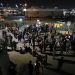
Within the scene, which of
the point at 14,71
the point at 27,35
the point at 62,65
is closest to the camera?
the point at 14,71

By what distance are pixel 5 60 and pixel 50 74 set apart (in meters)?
3.18

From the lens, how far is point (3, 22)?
3881cm

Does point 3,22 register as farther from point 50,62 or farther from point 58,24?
point 50,62

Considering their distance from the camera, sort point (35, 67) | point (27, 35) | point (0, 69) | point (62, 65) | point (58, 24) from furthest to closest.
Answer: point (58, 24)
point (27, 35)
point (62, 65)
point (35, 67)
point (0, 69)

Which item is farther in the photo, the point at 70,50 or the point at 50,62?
the point at 70,50

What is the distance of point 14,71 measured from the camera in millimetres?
12570

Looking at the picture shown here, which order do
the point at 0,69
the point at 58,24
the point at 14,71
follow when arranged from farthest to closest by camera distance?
the point at 58,24 → the point at 14,71 → the point at 0,69

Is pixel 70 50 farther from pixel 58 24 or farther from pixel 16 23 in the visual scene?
pixel 16 23

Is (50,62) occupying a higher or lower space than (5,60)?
lower

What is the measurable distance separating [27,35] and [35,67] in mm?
13953

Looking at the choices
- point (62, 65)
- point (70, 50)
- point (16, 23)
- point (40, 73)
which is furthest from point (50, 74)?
point (16, 23)

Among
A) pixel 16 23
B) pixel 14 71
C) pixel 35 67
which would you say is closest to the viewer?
pixel 14 71

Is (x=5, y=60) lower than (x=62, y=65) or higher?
higher

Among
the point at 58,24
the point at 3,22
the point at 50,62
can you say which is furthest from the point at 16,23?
the point at 50,62
